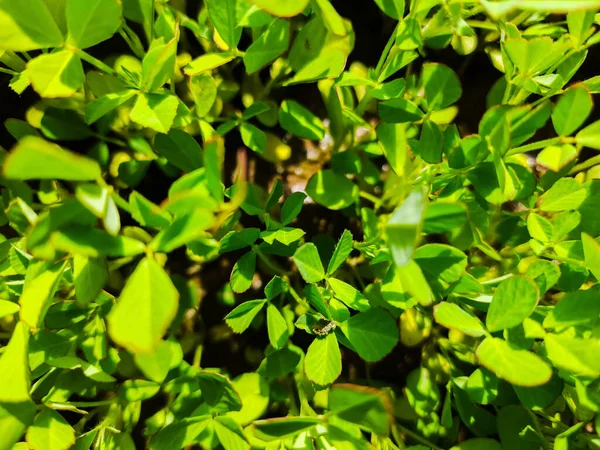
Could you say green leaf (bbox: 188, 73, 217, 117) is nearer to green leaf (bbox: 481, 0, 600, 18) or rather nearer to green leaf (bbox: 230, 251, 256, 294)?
green leaf (bbox: 230, 251, 256, 294)

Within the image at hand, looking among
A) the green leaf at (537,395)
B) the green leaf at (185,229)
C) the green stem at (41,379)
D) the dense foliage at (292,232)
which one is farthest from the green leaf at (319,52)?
the green stem at (41,379)

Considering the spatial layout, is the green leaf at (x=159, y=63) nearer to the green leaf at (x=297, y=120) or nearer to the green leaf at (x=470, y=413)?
the green leaf at (x=297, y=120)

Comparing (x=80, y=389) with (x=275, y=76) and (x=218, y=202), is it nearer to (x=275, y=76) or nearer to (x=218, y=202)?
(x=218, y=202)

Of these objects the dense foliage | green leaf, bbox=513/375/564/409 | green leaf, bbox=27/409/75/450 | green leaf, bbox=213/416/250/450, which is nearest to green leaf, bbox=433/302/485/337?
the dense foliage

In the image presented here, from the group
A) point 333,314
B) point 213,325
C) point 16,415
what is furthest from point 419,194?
point 213,325

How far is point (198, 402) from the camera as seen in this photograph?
0.85 m

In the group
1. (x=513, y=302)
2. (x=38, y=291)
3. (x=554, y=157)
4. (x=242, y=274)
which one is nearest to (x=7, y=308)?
(x=38, y=291)

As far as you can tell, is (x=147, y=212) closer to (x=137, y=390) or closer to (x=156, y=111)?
(x=156, y=111)

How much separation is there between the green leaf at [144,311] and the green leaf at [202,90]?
323 mm

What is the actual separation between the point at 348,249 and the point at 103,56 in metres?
0.66

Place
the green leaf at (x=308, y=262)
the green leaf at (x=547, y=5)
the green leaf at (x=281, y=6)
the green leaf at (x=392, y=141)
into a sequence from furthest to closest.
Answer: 1. the green leaf at (x=392, y=141)
2. the green leaf at (x=308, y=262)
3. the green leaf at (x=281, y=6)
4. the green leaf at (x=547, y=5)

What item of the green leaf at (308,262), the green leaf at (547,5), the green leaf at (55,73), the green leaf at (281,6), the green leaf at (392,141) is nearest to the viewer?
the green leaf at (547,5)

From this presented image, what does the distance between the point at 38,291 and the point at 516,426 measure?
2.44 ft

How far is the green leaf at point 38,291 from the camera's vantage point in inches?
22.6
